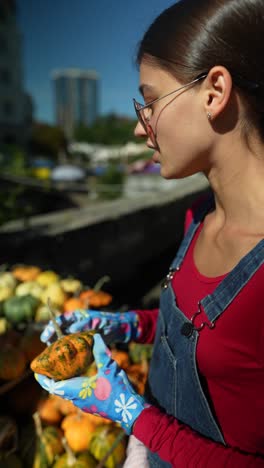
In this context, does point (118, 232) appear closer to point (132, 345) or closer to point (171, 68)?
point (132, 345)

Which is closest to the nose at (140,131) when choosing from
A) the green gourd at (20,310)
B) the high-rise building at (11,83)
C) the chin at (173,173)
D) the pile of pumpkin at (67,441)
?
the chin at (173,173)

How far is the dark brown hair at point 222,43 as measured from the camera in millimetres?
1079

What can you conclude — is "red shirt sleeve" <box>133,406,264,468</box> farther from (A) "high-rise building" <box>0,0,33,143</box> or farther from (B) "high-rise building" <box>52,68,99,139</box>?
(B) "high-rise building" <box>52,68,99,139</box>

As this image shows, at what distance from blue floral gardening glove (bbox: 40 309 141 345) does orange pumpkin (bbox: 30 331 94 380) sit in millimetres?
129

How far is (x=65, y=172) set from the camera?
2006 cm

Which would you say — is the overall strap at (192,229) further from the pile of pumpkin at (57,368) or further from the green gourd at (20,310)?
the green gourd at (20,310)

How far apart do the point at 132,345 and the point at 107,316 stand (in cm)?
123

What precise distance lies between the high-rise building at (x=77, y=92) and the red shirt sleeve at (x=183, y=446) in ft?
407

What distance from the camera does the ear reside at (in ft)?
3.58

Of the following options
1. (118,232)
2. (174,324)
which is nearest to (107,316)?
(174,324)

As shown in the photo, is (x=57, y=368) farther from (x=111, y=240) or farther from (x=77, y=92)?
(x=77, y=92)

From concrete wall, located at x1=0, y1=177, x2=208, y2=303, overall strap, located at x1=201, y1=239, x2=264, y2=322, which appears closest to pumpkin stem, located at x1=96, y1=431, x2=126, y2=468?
overall strap, located at x1=201, y1=239, x2=264, y2=322

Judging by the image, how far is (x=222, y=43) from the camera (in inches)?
42.6

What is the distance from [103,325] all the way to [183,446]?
0.59 metres
